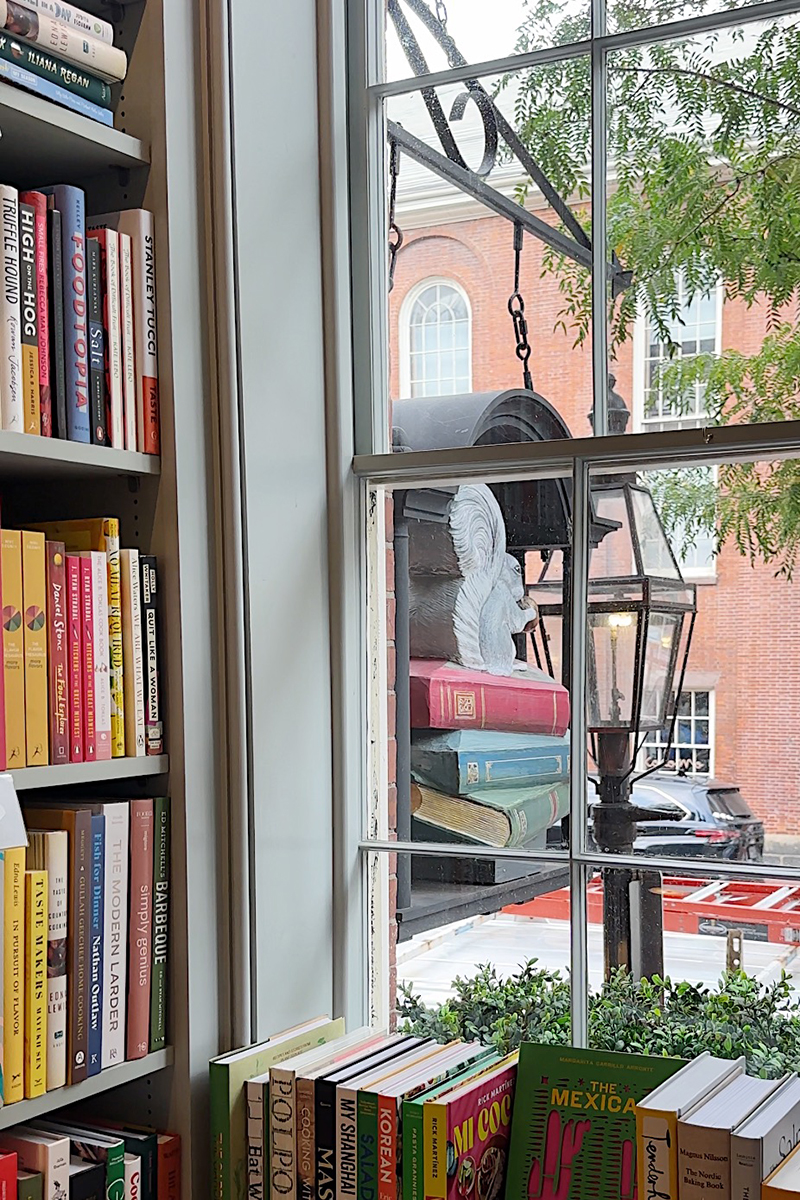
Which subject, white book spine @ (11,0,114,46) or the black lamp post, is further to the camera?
the black lamp post

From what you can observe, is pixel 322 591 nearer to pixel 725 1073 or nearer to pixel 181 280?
pixel 181 280

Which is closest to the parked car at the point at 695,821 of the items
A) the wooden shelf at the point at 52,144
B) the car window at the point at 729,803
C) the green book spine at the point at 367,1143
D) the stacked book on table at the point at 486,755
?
the car window at the point at 729,803

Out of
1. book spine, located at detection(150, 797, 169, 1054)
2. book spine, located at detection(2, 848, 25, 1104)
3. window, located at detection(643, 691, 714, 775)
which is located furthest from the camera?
window, located at detection(643, 691, 714, 775)

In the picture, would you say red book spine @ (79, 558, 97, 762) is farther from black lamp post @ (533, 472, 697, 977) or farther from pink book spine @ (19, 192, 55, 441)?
black lamp post @ (533, 472, 697, 977)

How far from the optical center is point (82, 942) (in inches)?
60.5

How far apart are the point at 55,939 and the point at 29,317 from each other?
75 cm

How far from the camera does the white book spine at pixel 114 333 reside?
162cm

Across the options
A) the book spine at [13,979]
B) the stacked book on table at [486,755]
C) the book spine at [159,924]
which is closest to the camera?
the book spine at [13,979]

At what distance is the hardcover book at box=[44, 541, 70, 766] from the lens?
1532 mm

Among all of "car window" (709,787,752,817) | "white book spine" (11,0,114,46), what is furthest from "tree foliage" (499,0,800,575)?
"white book spine" (11,0,114,46)

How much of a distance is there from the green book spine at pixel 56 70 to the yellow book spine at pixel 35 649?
57cm

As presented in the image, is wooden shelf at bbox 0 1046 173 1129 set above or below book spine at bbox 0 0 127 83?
below

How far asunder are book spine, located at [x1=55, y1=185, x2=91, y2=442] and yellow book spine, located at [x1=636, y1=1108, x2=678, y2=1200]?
109cm

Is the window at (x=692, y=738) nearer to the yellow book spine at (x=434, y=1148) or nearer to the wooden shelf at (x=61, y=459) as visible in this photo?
the yellow book spine at (x=434, y=1148)
